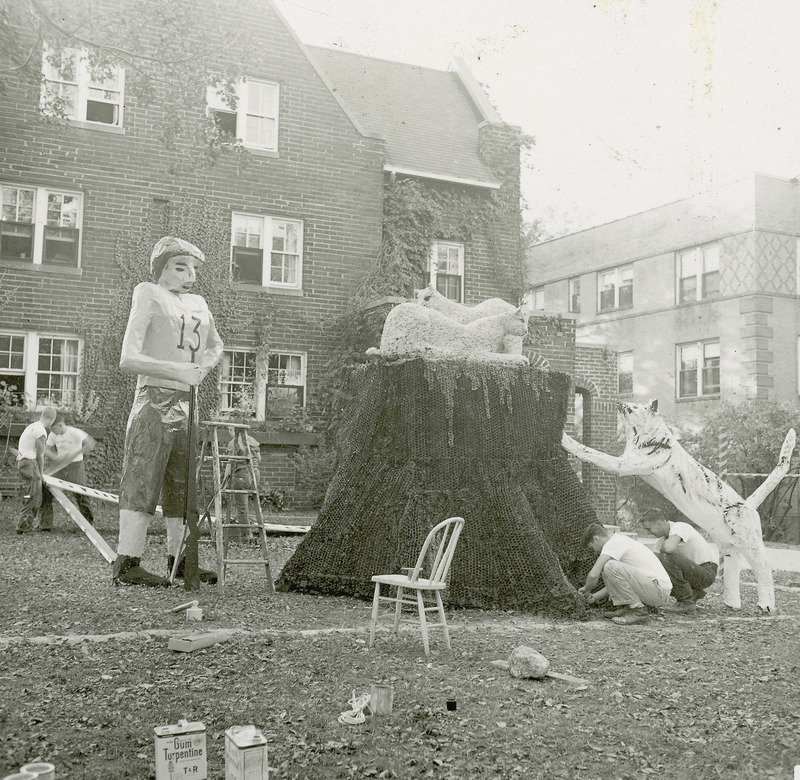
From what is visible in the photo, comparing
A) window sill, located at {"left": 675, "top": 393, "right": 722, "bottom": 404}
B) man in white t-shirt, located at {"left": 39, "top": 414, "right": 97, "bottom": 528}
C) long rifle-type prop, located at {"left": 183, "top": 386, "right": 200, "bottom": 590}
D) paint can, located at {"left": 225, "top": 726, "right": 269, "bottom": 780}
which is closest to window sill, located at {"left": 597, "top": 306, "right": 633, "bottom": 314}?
window sill, located at {"left": 675, "top": 393, "right": 722, "bottom": 404}

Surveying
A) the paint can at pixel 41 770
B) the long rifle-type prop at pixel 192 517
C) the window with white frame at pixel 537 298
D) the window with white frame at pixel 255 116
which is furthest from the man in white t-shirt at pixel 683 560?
the window with white frame at pixel 537 298

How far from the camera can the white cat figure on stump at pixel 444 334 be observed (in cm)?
834

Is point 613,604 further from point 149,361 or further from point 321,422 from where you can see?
point 321,422

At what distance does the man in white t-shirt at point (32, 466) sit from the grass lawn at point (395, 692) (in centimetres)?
524

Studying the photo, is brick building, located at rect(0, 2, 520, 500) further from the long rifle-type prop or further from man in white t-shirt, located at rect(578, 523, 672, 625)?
man in white t-shirt, located at rect(578, 523, 672, 625)

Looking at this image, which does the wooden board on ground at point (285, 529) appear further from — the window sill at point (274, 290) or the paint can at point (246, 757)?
the paint can at point (246, 757)

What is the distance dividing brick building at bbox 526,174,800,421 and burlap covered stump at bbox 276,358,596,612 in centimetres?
1685

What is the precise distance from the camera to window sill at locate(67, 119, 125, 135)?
1739cm

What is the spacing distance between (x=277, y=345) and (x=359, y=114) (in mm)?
6444

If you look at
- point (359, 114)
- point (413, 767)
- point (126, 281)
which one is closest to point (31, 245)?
point (126, 281)

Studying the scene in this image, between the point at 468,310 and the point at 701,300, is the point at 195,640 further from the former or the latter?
the point at 701,300

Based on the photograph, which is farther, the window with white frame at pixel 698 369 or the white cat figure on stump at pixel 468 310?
the window with white frame at pixel 698 369

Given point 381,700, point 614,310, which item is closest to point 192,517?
point 381,700

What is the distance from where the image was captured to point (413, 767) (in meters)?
3.75
